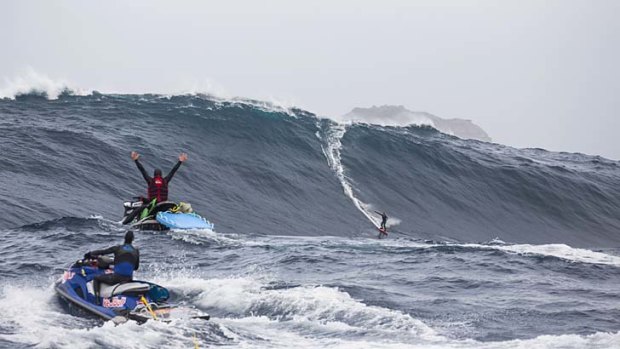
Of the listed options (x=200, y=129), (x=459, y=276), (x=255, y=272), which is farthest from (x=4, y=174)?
(x=459, y=276)

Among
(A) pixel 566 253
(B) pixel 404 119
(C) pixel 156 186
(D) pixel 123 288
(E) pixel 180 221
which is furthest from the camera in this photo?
(B) pixel 404 119

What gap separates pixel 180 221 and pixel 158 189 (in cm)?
148

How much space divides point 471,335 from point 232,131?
981 inches

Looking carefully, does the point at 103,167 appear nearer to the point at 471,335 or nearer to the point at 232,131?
the point at 232,131

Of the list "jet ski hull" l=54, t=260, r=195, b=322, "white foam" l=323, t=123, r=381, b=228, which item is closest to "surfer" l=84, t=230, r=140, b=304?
"jet ski hull" l=54, t=260, r=195, b=322

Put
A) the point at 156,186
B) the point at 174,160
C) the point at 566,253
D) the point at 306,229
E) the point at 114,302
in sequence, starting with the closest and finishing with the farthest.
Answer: the point at 114,302
the point at 566,253
the point at 156,186
the point at 306,229
the point at 174,160

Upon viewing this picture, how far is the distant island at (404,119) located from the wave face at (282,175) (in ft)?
13.9

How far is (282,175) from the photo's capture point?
3219cm

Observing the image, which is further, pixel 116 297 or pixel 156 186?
pixel 156 186

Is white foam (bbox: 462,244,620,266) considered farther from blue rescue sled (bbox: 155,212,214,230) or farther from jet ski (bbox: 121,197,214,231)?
jet ski (bbox: 121,197,214,231)

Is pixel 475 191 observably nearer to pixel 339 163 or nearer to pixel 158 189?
pixel 339 163

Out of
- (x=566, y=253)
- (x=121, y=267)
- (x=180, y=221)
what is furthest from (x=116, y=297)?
(x=566, y=253)

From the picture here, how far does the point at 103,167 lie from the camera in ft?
96.0

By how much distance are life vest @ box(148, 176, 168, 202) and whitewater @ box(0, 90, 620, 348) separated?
1.55 metres
